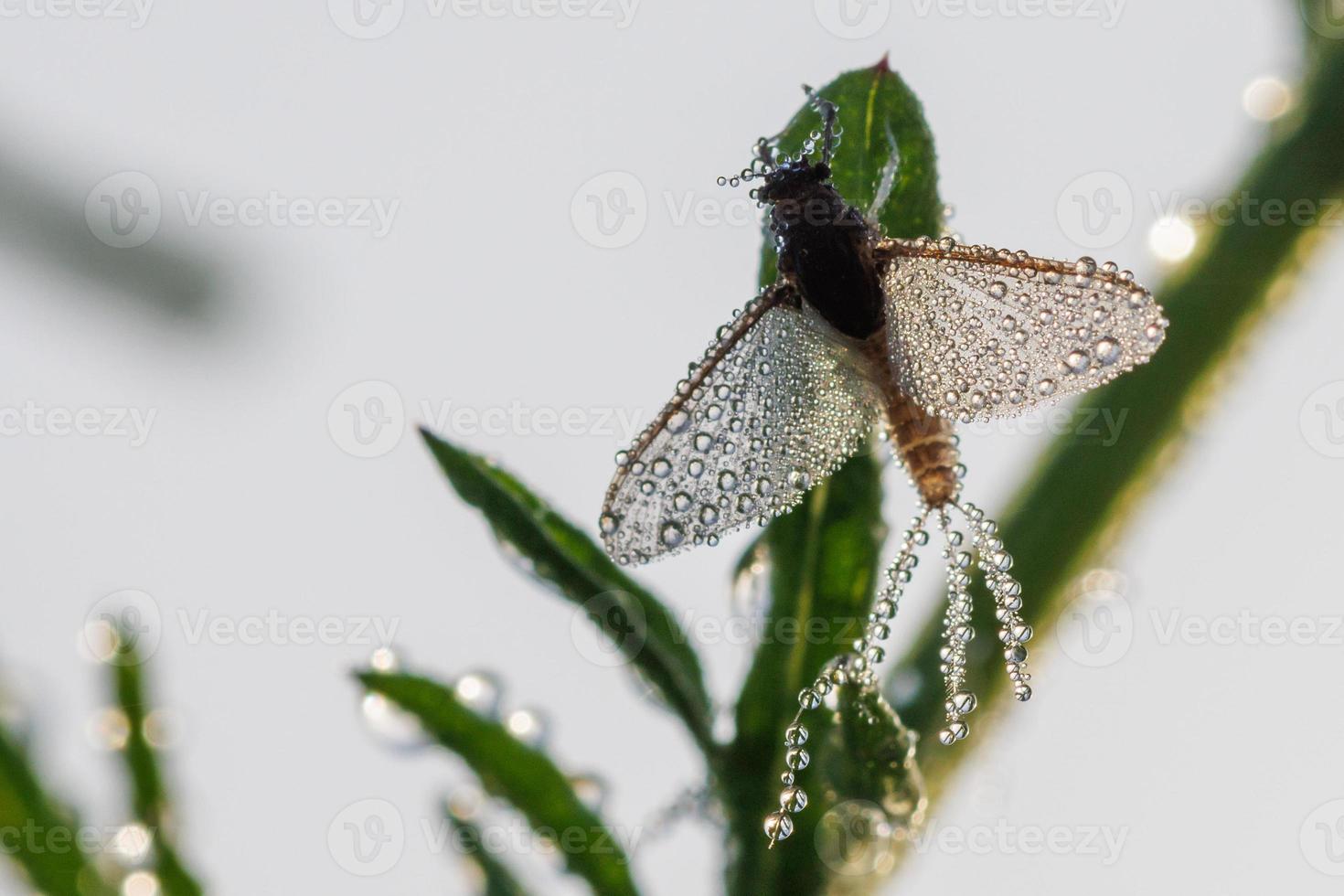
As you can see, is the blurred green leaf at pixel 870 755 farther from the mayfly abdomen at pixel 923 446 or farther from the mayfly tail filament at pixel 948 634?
the mayfly abdomen at pixel 923 446

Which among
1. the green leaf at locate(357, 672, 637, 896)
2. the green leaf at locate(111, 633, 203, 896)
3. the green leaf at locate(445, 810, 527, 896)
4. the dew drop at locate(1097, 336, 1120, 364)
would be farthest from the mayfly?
the green leaf at locate(111, 633, 203, 896)

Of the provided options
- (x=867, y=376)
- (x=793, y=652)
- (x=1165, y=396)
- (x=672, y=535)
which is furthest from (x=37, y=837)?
(x=1165, y=396)

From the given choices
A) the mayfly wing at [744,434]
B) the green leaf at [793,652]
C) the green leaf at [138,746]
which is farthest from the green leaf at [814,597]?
the green leaf at [138,746]

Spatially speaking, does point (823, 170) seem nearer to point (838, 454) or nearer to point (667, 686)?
point (838, 454)

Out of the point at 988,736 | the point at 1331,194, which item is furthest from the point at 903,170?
the point at 988,736

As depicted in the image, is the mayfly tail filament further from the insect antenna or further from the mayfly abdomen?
the insect antenna

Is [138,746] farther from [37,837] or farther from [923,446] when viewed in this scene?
[923,446]
